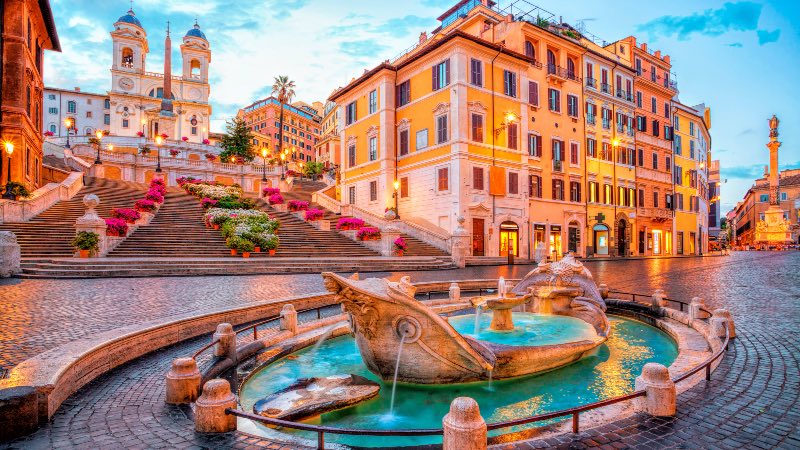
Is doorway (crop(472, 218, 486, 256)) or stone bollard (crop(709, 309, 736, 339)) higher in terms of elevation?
doorway (crop(472, 218, 486, 256))

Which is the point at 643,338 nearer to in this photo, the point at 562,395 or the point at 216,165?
the point at 562,395

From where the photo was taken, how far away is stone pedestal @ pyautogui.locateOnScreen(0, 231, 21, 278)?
12.9 m

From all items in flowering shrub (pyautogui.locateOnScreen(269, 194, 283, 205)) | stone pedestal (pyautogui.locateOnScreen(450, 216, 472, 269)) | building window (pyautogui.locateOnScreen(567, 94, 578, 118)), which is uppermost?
building window (pyautogui.locateOnScreen(567, 94, 578, 118))

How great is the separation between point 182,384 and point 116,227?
16.9 meters

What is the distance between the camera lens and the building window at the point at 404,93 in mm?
30859

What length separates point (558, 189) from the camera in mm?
32125

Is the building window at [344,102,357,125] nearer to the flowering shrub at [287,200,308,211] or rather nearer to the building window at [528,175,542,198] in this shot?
the flowering shrub at [287,200,308,211]

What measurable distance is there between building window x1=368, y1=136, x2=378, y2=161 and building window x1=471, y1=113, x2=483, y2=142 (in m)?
8.38

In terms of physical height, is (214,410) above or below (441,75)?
→ below

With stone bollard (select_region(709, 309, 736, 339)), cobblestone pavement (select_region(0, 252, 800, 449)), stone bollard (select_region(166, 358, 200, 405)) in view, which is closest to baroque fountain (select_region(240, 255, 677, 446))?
stone bollard (select_region(166, 358, 200, 405))

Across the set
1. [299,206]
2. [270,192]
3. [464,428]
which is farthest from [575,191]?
[464,428]

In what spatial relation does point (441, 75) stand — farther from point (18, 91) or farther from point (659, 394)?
point (18, 91)

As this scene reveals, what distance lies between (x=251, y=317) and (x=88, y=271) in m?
9.07

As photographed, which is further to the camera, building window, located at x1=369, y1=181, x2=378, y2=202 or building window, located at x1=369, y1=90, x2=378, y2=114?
building window, located at x1=369, y1=90, x2=378, y2=114
